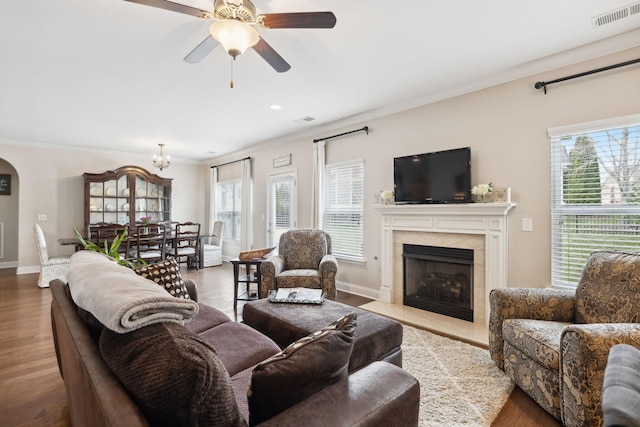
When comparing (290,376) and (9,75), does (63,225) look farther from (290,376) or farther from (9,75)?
(290,376)

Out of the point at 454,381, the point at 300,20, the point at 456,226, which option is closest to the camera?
the point at 300,20

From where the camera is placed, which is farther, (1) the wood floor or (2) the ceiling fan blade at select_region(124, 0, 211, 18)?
(1) the wood floor

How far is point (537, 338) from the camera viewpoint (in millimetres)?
1930

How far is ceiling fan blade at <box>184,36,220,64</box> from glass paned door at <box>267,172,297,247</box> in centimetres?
347

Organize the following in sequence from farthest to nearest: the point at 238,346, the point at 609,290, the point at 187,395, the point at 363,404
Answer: the point at 609,290 < the point at 238,346 < the point at 363,404 < the point at 187,395

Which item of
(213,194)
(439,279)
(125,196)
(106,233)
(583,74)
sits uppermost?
(583,74)

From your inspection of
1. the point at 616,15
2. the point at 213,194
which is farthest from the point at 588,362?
the point at 213,194

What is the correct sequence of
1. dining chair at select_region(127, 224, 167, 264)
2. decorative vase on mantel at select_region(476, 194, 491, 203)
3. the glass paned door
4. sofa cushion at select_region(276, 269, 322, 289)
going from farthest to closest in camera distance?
the glass paned door
dining chair at select_region(127, 224, 167, 264)
sofa cushion at select_region(276, 269, 322, 289)
decorative vase on mantel at select_region(476, 194, 491, 203)

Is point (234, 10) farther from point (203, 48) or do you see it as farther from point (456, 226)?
point (456, 226)

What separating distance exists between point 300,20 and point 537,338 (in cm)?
248

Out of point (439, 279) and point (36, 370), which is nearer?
point (36, 370)

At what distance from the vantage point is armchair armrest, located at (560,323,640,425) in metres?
1.53

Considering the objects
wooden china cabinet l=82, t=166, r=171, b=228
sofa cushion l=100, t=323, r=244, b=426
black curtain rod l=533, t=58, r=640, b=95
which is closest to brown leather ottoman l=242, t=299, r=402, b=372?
sofa cushion l=100, t=323, r=244, b=426

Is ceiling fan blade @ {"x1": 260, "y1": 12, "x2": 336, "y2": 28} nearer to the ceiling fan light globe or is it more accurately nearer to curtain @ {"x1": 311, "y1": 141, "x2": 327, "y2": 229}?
the ceiling fan light globe
